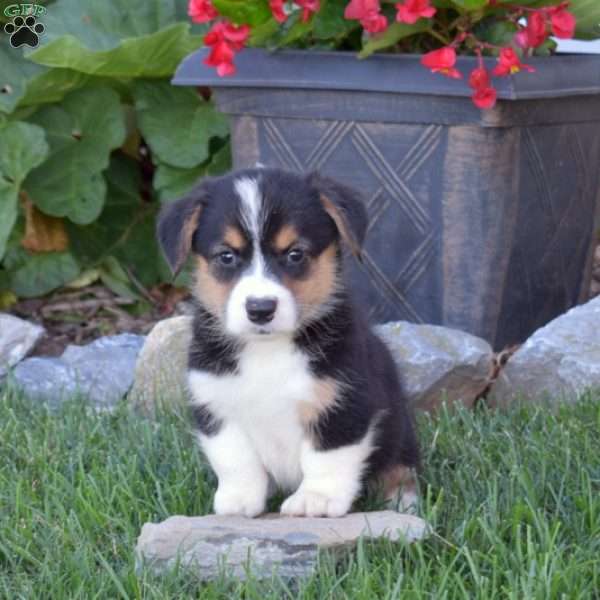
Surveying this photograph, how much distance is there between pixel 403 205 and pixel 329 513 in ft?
6.21

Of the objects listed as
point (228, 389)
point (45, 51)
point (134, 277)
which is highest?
point (45, 51)

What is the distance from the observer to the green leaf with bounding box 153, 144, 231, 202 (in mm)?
6043

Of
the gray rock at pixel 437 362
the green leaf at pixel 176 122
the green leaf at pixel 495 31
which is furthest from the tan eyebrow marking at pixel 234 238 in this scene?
the green leaf at pixel 176 122

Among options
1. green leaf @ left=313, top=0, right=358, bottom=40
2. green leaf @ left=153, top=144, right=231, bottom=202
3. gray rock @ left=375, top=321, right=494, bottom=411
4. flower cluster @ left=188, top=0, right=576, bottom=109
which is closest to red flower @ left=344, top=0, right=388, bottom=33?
flower cluster @ left=188, top=0, right=576, bottom=109

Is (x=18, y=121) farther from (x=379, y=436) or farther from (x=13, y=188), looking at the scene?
(x=379, y=436)

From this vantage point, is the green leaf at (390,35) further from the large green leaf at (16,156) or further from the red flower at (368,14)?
the large green leaf at (16,156)

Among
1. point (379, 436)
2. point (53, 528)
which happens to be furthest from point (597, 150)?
A: point (53, 528)

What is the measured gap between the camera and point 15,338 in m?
5.61

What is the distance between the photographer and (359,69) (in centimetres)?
489

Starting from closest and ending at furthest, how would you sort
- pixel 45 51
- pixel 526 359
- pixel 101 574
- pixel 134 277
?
pixel 101 574 → pixel 526 359 → pixel 45 51 → pixel 134 277

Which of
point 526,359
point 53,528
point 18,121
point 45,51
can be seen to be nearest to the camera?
point 53,528

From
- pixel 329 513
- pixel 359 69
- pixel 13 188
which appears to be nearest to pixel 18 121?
pixel 13 188

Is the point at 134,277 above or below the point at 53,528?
below

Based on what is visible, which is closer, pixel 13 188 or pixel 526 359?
pixel 526 359
